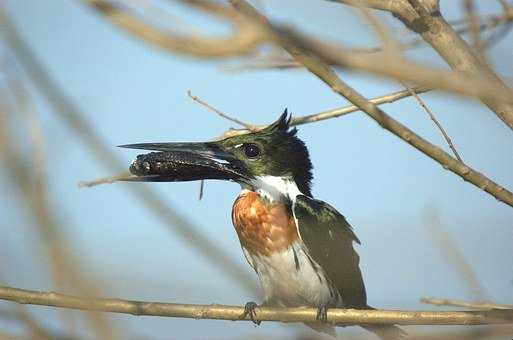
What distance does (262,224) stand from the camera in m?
4.70

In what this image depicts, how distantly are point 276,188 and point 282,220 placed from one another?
33 centimetres

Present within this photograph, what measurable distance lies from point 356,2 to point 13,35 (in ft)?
2.84

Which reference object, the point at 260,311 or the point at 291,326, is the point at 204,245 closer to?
the point at 291,326

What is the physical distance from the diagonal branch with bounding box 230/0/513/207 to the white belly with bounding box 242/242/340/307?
198 cm

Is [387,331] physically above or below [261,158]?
below

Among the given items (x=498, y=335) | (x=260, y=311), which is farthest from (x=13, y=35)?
(x=260, y=311)

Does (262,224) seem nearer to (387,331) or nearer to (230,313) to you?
(387,331)

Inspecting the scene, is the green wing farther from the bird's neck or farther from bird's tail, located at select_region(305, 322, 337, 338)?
bird's tail, located at select_region(305, 322, 337, 338)

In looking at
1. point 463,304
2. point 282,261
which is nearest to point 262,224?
point 282,261

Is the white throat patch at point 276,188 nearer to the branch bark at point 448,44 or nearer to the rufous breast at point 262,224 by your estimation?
the rufous breast at point 262,224

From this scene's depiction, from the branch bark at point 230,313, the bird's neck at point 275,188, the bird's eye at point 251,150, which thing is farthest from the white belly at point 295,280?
the branch bark at point 230,313

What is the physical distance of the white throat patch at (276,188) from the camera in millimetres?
4914

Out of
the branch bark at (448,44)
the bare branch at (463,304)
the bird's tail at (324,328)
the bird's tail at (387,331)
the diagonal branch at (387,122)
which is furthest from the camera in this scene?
the bird's tail at (324,328)

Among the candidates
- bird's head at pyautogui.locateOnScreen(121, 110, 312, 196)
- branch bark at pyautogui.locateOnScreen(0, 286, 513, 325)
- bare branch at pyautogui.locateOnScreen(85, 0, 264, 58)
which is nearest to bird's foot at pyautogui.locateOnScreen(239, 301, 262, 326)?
branch bark at pyautogui.locateOnScreen(0, 286, 513, 325)
